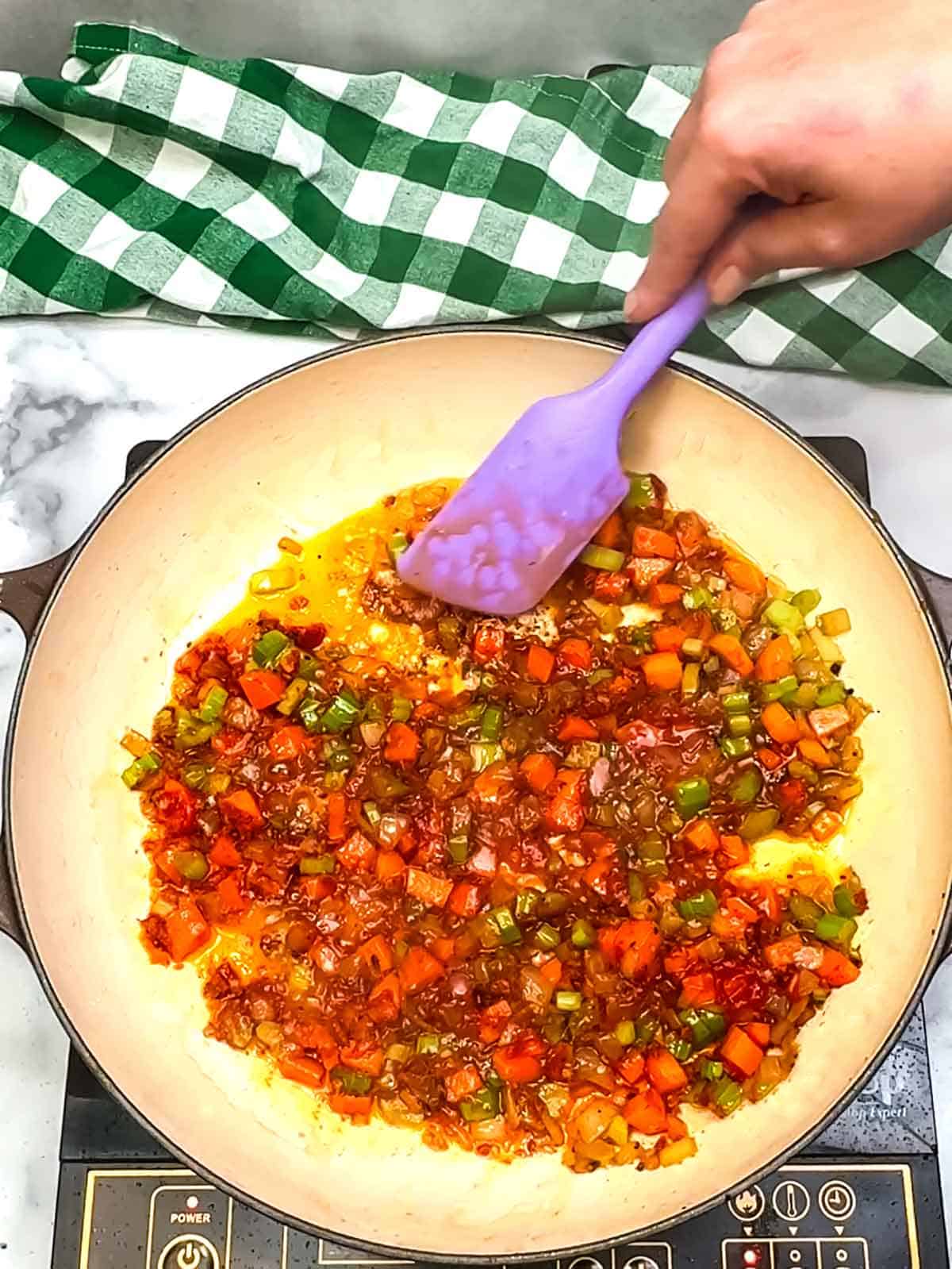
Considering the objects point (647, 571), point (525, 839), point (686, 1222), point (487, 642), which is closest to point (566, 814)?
point (525, 839)

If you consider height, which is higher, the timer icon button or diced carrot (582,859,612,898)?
diced carrot (582,859,612,898)

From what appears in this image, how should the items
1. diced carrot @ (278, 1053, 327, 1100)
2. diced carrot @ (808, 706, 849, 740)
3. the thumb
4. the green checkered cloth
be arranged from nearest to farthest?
the thumb → diced carrot @ (278, 1053, 327, 1100) → diced carrot @ (808, 706, 849, 740) → the green checkered cloth

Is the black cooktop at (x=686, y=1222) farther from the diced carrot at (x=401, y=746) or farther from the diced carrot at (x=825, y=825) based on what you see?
the diced carrot at (x=401, y=746)

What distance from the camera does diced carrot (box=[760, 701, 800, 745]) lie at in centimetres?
170

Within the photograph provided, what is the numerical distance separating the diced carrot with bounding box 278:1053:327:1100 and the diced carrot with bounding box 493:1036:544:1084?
0.75 ft

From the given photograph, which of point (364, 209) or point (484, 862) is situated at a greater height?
point (364, 209)

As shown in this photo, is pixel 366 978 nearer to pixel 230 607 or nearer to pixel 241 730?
pixel 241 730

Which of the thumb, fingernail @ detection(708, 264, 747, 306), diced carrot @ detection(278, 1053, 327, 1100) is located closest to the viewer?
the thumb

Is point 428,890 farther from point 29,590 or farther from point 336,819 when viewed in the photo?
point 29,590

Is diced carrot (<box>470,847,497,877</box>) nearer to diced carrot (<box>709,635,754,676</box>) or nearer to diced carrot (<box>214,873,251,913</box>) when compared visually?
diced carrot (<box>214,873,251,913</box>)

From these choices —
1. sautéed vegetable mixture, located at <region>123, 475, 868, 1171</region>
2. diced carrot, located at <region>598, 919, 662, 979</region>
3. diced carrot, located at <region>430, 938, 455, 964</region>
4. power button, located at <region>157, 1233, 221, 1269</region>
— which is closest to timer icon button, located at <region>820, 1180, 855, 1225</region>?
sautéed vegetable mixture, located at <region>123, 475, 868, 1171</region>

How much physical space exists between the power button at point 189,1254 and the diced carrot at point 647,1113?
54 cm

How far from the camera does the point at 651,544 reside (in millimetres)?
1804

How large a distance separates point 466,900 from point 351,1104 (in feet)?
0.98
